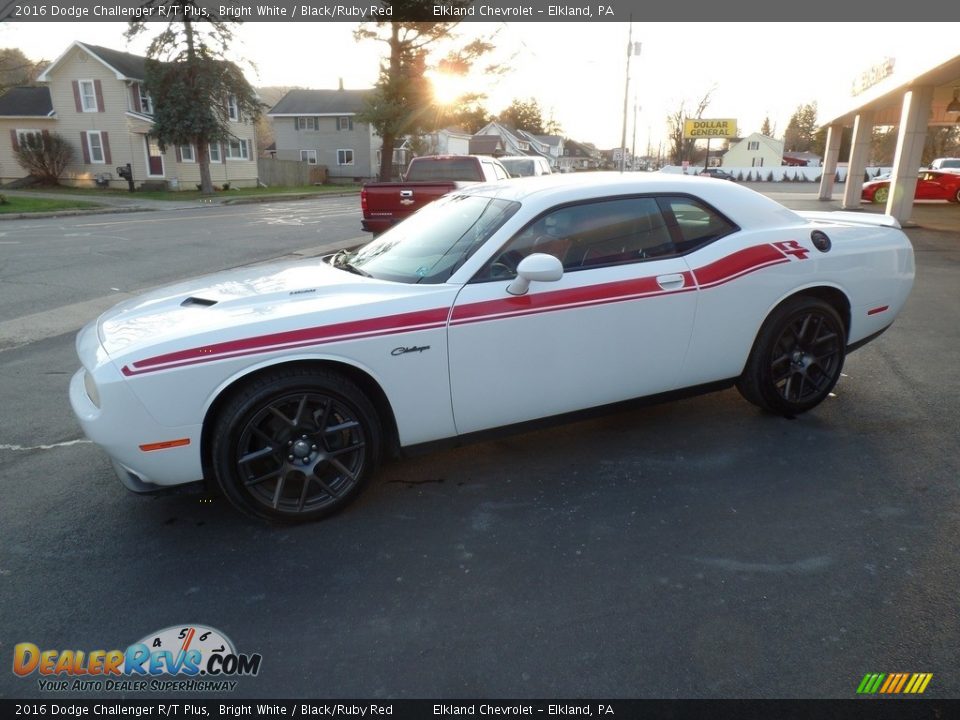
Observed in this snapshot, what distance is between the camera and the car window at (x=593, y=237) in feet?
11.5

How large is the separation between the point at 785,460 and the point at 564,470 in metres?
1.32

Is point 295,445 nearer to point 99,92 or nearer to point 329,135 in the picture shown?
point 99,92

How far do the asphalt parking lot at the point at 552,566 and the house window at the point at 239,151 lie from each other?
129 ft

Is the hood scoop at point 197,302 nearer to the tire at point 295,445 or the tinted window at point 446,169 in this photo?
the tire at point 295,445

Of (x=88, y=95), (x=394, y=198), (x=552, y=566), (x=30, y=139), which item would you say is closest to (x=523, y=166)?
(x=394, y=198)

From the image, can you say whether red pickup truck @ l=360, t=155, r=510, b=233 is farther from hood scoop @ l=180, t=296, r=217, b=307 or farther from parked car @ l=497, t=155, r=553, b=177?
hood scoop @ l=180, t=296, r=217, b=307

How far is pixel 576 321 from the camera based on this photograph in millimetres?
3494

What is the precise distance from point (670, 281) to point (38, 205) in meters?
24.9

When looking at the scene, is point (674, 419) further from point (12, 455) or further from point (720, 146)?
point (720, 146)

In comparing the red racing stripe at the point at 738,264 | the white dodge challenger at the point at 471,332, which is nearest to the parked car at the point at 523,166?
the white dodge challenger at the point at 471,332

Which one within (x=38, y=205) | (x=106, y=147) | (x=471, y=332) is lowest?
(x=38, y=205)

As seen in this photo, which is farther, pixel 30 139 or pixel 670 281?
pixel 30 139

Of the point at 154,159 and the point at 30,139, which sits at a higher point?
the point at 30,139

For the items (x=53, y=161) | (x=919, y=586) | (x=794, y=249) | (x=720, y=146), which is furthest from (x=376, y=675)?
(x=720, y=146)
